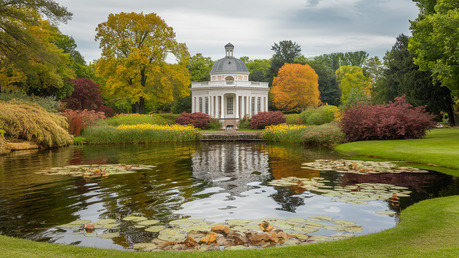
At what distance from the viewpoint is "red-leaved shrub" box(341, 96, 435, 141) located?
70.3 feet

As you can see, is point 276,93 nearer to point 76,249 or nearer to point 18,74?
point 18,74

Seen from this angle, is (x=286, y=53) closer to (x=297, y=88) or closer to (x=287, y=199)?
(x=297, y=88)

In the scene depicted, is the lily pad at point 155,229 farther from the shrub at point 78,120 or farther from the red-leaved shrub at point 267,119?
the red-leaved shrub at point 267,119

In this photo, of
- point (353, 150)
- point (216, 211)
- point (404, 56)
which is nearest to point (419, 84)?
point (404, 56)

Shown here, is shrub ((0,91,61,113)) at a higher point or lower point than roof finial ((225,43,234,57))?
lower

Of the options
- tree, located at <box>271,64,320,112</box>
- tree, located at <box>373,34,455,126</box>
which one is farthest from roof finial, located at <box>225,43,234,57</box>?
tree, located at <box>373,34,455,126</box>

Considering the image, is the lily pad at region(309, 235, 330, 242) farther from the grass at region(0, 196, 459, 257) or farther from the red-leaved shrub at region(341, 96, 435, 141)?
the red-leaved shrub at region(341, 96, 435, 141)

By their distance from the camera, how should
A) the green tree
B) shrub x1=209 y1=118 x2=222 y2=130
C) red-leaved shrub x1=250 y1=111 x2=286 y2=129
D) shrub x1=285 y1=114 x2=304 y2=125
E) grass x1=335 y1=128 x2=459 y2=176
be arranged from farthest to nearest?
the green tree
shrub x1=209 y1=118 x2=222 y2=130
shrub x1=285 y1=114 x2=304 y2=125
red-leaved shrub x1=250 y1=111 x2=286 y2=129
grass x1=335 y1=128 x2=459 y2=176

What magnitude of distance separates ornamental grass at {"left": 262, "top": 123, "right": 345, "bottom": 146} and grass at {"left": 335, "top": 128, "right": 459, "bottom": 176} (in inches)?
143

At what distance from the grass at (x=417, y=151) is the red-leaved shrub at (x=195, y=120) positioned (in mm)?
21901

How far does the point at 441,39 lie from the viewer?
19547mm

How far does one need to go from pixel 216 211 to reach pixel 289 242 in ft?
7.80

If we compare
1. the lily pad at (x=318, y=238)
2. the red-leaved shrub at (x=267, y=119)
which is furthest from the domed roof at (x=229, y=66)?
the lily pad at (x=318, y=238)

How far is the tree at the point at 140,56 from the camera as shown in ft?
129
